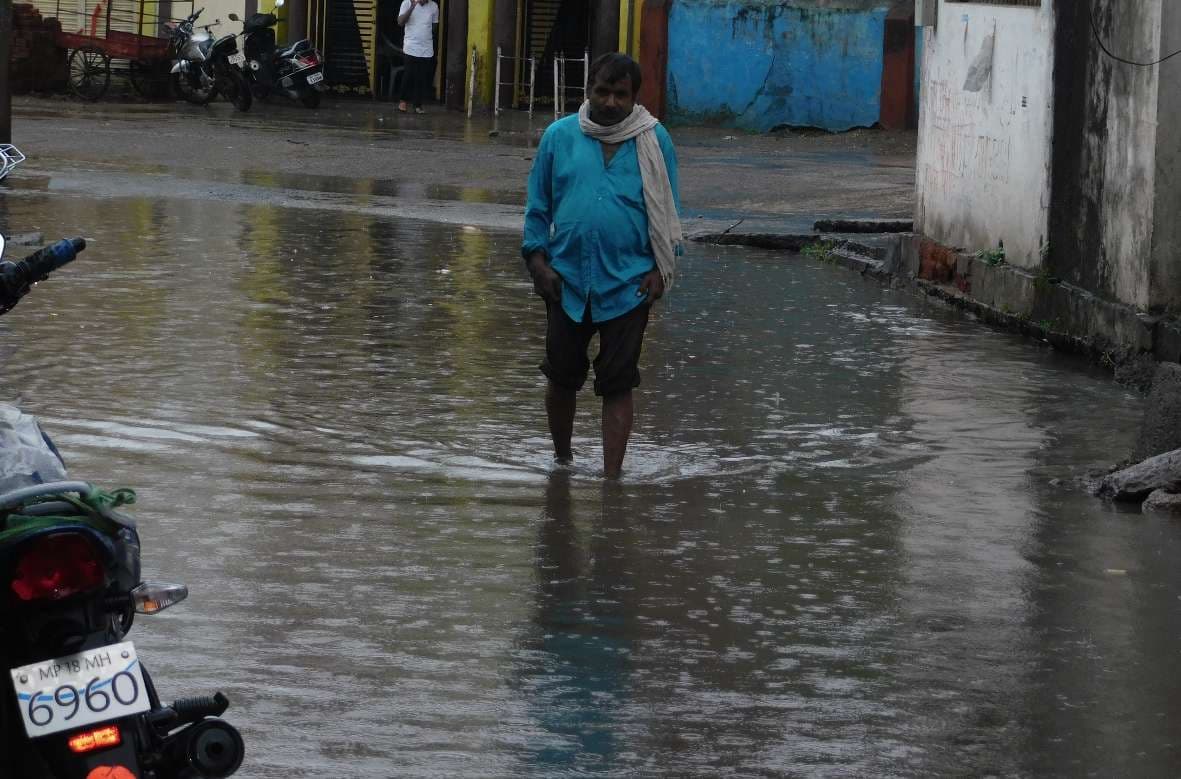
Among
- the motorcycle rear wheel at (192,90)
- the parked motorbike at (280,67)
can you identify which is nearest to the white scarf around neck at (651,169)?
the parked motorbike at (280,67)

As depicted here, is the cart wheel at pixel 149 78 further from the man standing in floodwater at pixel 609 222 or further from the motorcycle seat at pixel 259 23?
the man standing in floodwater at pixel 609 222

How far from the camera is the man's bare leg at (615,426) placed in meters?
7.22

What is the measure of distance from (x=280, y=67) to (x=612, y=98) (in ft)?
73.2

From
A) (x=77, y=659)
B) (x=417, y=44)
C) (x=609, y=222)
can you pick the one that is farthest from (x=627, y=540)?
(x=417, y=44)

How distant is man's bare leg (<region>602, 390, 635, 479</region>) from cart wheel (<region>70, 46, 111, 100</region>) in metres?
22.7

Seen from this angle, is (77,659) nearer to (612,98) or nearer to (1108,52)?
(612,98)

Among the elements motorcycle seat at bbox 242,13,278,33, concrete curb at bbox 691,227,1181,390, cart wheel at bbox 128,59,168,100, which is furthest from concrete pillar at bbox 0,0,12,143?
cart wheel at bbox 128,59,168,100

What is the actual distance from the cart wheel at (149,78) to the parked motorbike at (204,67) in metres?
0.42

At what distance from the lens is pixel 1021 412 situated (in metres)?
8.77

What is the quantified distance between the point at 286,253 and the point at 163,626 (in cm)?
850

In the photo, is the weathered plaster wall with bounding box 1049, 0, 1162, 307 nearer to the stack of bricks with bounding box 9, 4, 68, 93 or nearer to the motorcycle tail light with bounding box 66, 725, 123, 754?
the motorcycle tail light with bounding box 66, 725, 123, 754

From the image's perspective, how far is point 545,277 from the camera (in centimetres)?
711

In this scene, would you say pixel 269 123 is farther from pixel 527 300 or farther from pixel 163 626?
pixel 163 626

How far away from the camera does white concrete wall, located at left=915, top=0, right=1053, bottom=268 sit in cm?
1116
